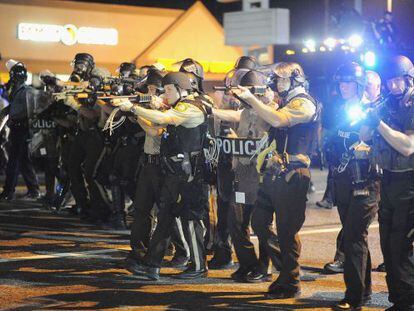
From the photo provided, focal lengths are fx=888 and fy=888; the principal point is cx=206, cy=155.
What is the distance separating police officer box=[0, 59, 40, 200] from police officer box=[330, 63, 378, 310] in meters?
7.93

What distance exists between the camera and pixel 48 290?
8023 millimetres

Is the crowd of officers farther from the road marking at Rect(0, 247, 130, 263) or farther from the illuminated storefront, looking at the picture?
the illuminated storefront

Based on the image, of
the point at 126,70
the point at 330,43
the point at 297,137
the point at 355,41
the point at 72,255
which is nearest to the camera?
the point at 297,137

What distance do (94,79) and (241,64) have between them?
7.00 feet

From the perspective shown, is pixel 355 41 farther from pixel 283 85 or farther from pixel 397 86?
pixel 397 86

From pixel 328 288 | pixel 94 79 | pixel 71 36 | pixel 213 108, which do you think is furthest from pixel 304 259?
pixel 71 36

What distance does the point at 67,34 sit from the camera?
2580cm

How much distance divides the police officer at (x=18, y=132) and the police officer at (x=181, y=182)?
6.06m

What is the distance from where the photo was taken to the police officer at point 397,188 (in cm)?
696

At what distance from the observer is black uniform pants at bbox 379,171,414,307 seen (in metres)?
6.98

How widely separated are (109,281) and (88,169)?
12.4 feet

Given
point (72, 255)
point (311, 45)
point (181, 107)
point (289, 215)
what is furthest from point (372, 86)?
point (311, 45)

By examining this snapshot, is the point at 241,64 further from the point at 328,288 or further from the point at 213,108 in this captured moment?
the point at 328,288

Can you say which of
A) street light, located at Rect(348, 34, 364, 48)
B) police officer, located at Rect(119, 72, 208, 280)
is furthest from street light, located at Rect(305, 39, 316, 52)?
police officer, located at Rect(119, 72, 208, 280)
